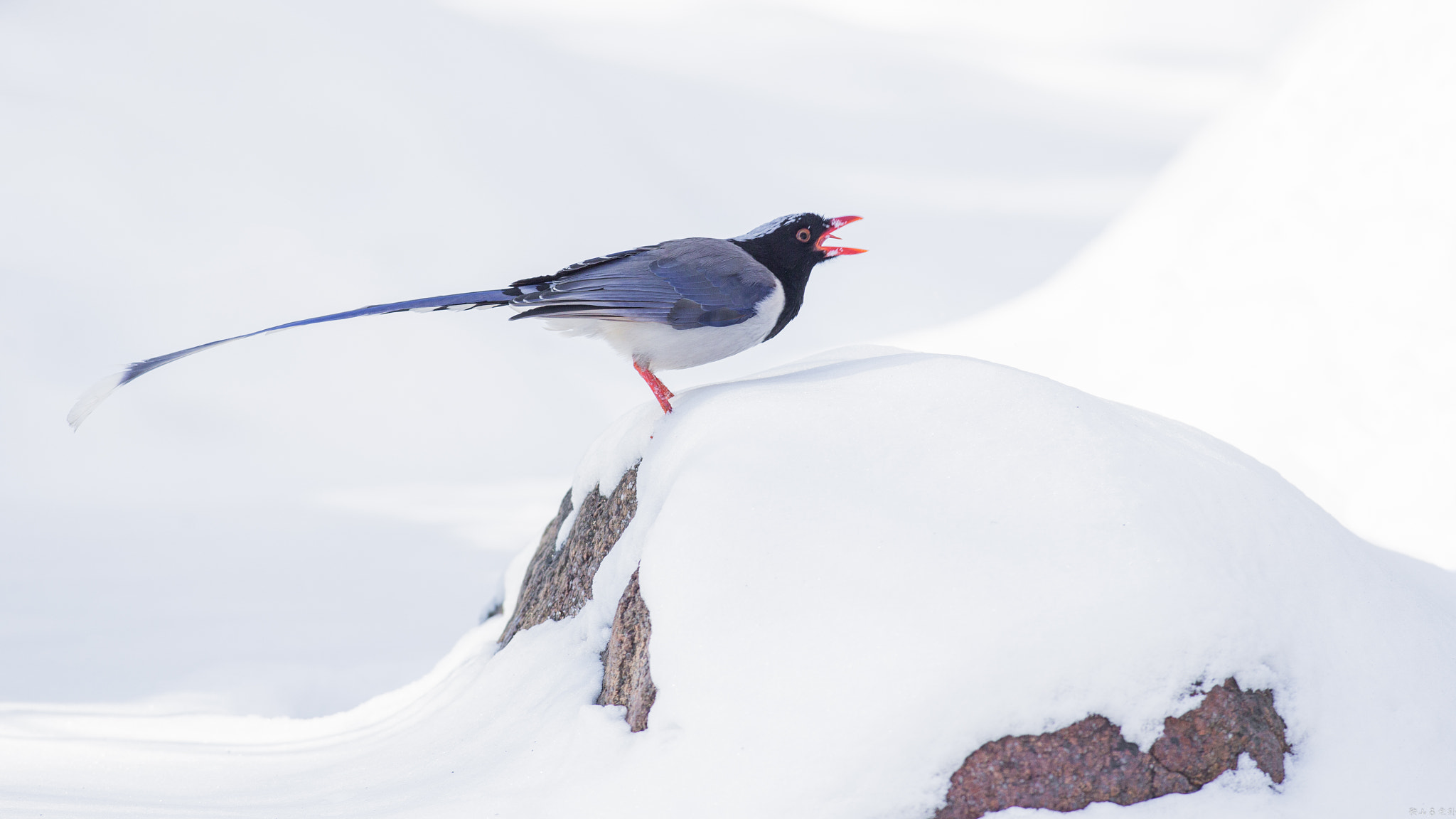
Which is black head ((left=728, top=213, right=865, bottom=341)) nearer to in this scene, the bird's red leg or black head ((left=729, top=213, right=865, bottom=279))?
black head ((left=729, top=213, right=865, bottom=279))

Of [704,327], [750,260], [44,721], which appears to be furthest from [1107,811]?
[44,721]

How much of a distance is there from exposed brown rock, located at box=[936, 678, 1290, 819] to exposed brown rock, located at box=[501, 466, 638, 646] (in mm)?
1832

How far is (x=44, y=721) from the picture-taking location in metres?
5.44

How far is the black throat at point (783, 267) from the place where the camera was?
438cm

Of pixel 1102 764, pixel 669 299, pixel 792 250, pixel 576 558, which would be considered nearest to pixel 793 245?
pixel 792 250

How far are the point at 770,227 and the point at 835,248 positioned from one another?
1.05ft

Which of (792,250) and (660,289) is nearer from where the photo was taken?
(660,289)

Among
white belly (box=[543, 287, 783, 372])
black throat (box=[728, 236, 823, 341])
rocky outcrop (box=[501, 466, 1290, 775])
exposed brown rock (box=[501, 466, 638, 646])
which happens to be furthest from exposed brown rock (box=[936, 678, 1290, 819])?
black throat (box=[728, 236, 823, 341])

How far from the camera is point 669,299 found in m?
4.03

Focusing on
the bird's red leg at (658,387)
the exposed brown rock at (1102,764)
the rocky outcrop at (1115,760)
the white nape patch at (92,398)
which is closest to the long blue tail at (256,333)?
the white nape patch at (92,398)

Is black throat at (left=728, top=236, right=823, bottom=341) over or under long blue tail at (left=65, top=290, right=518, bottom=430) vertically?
over

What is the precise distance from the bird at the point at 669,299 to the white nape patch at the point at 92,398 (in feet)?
0.15

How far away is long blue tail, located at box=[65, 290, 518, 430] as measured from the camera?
3590mm

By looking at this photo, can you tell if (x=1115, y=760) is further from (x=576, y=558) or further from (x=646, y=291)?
(x=576, y=558)
